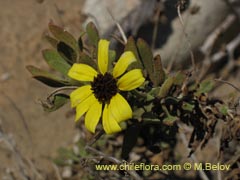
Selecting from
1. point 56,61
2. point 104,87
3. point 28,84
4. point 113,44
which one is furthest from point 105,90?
point 28,84

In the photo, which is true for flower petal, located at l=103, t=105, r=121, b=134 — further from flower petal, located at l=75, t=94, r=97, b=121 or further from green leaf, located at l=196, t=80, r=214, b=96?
green leaf, located at l=196, t=80, r=214, b=96

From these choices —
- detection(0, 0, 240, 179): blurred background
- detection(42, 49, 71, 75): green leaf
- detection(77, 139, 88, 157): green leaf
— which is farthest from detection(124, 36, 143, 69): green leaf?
detection(0, 0, 240, 179): blurred background

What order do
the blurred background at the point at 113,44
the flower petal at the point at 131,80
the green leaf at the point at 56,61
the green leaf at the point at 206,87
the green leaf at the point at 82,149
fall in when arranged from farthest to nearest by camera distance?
the blurred background at the point at 113,44, the green leaf at the point at 82,149, the green leaf at the point at 206,87, the green leaf at the point at 56,61, the flower petal at the point at 131,80

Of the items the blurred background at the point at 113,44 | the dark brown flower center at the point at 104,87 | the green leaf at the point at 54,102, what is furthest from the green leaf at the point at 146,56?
the blurred background at the point at 113,44

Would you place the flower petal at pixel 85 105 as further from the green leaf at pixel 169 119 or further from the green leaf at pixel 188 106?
the green leaf at pixel 188 106

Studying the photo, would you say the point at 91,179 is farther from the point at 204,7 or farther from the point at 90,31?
the point at 204,7

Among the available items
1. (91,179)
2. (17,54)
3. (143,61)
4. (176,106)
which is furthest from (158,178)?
(17,54)

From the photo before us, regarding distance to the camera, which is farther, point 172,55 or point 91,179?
point 172,55
